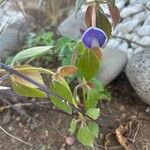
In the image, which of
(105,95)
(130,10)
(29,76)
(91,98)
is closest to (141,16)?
(130,10)

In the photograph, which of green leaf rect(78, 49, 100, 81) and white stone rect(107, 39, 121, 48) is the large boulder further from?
green leaf rect(78, 49, 100, 81)

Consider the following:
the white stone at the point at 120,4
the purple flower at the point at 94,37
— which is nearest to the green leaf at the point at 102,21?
the purple flower at the point at 94,37

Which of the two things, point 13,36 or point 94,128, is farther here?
point 13,36

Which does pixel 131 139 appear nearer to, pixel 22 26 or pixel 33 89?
pixel 33 89

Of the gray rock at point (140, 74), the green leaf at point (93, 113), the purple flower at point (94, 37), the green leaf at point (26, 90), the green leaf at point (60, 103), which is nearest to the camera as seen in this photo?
the purple flower at point (94, 37)

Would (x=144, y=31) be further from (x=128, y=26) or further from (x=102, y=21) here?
(x=102, y=21)

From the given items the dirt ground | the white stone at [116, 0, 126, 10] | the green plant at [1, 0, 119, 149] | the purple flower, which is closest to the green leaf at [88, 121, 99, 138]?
the green plant at [1, 0, 119, 149]

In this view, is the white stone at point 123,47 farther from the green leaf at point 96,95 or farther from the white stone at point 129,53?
the green leaf at point 96,95
